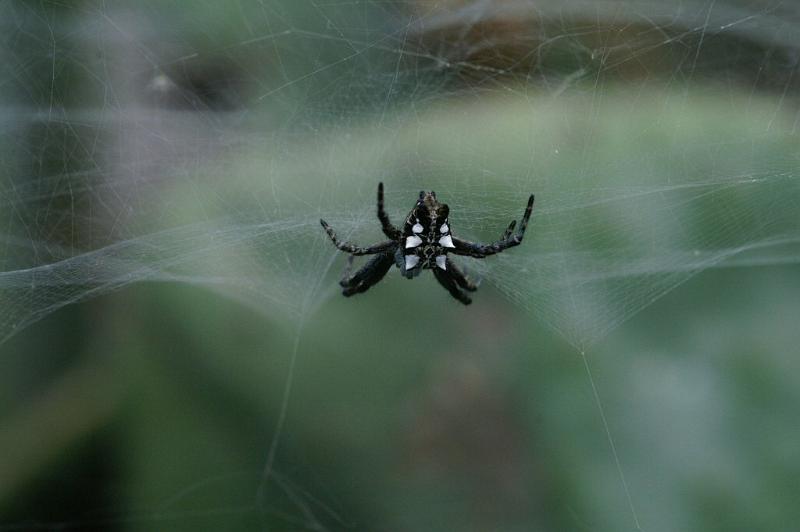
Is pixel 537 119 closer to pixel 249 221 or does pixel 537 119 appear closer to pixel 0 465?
pixel 249 221

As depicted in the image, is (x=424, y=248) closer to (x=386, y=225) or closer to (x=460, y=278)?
(x=386, y=225)

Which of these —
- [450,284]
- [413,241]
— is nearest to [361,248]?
[413,241]

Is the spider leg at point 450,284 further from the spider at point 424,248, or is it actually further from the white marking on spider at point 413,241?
the white marking on spider at point 413,241

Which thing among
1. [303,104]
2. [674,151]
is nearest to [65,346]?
[303,104]

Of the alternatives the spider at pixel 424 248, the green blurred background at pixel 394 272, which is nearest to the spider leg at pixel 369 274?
the spider at pixel 424 248

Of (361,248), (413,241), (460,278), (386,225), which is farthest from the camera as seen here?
(460,278)

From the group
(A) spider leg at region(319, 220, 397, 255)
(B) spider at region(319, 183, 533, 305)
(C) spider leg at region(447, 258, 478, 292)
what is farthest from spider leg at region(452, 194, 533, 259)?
(A) spider leg at region(319, 220, 397, 255)
